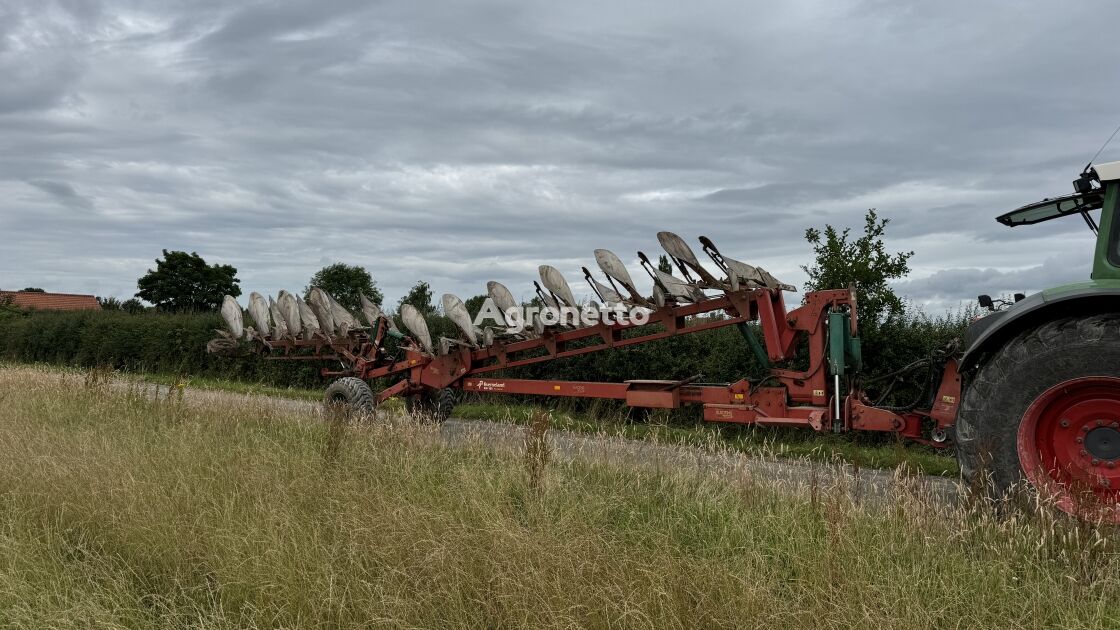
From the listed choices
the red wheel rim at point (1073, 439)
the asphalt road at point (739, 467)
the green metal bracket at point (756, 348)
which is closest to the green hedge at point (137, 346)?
the asphalt road at point (739, 467)

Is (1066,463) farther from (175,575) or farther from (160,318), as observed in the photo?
(160,318)

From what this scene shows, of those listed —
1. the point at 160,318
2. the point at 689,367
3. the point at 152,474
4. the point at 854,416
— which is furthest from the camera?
the point at 160,318

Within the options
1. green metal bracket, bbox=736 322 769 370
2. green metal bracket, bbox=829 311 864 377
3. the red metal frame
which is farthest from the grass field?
green metal bracket, bbox=736 322 769 370

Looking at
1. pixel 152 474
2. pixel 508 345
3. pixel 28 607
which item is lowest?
pixel 28 607

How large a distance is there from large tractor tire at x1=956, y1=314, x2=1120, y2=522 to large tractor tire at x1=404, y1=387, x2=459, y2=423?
5.97 m

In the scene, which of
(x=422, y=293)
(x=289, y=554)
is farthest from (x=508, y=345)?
(x=422, y=293)

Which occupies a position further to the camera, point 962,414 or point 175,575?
point 962,414

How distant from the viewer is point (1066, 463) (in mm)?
4457

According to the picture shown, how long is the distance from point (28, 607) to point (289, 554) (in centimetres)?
112

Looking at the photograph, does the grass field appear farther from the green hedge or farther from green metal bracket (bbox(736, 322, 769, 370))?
the green hedge

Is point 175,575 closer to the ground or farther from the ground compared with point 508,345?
closer to the ground

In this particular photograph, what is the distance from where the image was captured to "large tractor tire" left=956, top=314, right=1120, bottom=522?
4312 mm

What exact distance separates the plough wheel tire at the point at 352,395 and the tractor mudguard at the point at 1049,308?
19.7 feet

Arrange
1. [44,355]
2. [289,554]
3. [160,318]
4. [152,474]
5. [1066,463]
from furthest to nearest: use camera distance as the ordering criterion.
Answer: [44,355]
[160,318]
[152,474]
[1066,463]
[289,554]
